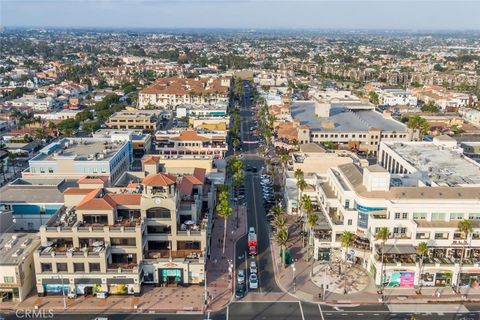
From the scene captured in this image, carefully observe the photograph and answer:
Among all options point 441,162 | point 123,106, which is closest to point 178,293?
point 441,162

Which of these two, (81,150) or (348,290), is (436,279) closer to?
(348,290)

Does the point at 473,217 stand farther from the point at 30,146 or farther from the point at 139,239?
the point at 30,146

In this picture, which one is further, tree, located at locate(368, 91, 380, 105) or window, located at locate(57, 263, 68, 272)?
tree, located at locate(368, 91, 380, 105)

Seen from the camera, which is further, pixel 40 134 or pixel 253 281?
pixel 40 134

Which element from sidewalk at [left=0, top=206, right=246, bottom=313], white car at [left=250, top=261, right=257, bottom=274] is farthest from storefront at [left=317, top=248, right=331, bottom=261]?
sidewalk at [left=0, top=206, right=246, bottom=313]

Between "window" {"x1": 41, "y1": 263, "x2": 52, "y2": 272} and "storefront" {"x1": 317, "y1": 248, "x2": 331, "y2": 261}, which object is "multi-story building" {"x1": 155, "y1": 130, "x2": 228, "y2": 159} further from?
"window" {"x1": 41, "y1": 263, "x2": 52, "y2": 272}

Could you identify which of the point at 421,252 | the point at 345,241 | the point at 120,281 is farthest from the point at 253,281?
the point at 421,252
